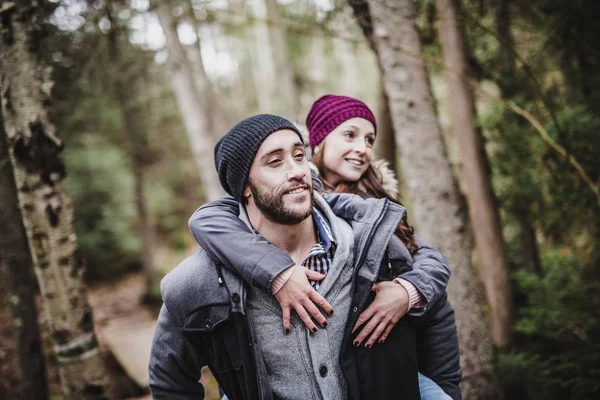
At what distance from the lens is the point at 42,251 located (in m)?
2.87

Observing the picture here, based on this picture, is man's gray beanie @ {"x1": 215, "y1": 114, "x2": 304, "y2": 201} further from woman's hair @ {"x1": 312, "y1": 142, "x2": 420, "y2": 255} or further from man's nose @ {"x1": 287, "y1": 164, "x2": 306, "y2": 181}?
woman's hair @ {"x1": 312, "y1": 142, "x2": 420, "y2": 255}

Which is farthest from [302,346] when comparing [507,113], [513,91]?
[513,91]

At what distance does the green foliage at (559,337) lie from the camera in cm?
352

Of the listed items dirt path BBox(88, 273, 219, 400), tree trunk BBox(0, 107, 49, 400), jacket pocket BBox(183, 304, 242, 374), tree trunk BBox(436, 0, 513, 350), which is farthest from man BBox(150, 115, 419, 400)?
dirt path BBox(88, 273, 219, 400)

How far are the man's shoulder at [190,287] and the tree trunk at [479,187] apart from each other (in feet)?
11.4

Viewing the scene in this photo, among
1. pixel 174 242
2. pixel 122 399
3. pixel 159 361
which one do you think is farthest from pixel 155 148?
pixel 159 361

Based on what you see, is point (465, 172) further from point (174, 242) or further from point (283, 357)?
point (174, 242)

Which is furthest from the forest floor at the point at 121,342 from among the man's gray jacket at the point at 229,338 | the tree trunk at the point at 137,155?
the man's gray jacket at the point at 229,338

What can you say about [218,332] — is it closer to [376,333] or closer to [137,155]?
[376,333]

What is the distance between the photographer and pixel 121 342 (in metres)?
7.05

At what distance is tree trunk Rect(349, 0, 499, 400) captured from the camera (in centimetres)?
342

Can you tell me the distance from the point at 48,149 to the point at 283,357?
95.6 inches

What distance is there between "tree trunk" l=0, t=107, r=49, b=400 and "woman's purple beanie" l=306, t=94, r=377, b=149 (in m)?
3.41

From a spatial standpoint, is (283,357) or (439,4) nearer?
(283,357)
